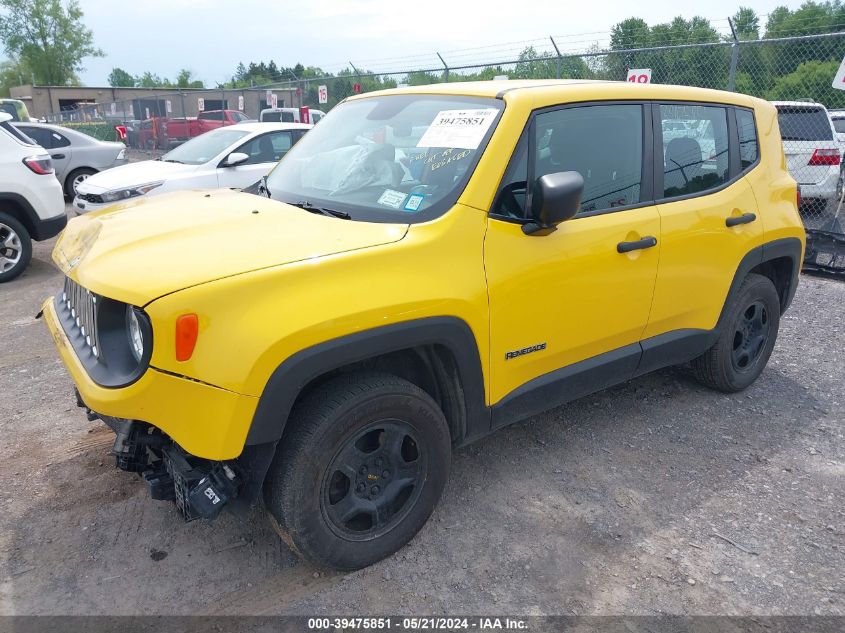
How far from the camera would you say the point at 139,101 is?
27.7 metres

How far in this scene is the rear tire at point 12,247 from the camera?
283 inches

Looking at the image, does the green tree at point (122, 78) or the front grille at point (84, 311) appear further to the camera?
the green tree at point (122, 78)

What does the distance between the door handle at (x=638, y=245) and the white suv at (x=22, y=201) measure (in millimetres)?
6568

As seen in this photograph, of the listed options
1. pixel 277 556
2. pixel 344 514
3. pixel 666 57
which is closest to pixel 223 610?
pixel 277 556

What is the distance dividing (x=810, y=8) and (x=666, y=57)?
21.8 meters

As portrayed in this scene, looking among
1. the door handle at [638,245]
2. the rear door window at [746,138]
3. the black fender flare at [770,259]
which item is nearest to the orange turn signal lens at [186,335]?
the door handle at [638,245]

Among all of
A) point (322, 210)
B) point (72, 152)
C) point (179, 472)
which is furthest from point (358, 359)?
point (72, 152)

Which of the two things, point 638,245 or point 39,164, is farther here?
point 39,164

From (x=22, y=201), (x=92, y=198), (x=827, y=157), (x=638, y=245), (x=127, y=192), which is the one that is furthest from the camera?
(x=827, y=157)

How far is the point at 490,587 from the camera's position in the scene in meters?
2.68

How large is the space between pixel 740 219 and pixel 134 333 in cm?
327

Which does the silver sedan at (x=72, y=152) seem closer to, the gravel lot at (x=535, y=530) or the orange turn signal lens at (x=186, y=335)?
the gravel lot at (x=535, y=530)

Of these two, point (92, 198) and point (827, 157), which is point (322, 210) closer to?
point (92, 198)

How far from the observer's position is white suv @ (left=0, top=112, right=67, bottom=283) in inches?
281
